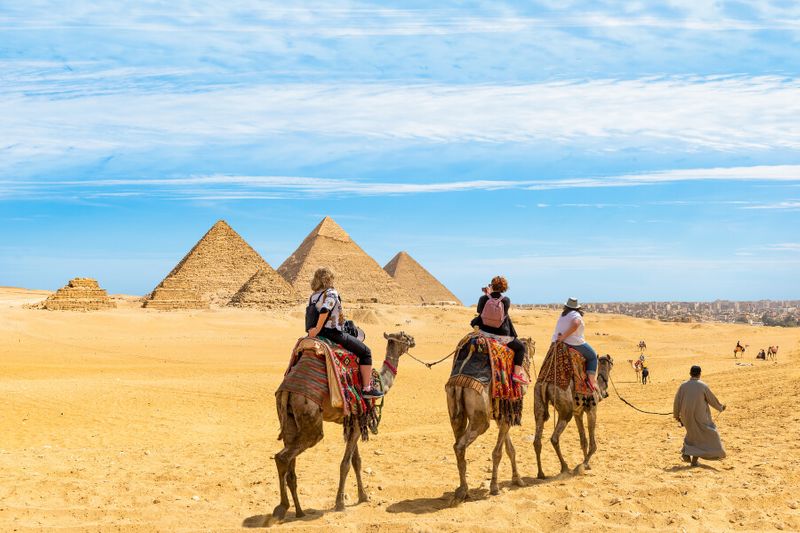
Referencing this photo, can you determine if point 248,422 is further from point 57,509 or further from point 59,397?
point 57,509

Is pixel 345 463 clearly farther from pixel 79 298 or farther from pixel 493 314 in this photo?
pixel 79 298

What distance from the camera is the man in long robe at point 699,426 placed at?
887cm

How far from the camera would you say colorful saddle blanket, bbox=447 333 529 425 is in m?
7.42

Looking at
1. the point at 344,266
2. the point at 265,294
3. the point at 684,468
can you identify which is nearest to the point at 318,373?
the point at 684,468

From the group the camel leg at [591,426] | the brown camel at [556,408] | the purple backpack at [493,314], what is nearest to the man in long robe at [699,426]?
the camel leg at [591,426]

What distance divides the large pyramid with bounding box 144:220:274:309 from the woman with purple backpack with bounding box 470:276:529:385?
75.5m

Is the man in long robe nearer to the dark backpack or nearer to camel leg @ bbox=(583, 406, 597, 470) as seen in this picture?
camel leg @ bbox=(583, 406, 597, 470)

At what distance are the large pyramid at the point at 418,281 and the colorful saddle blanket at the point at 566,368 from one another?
106544 millimetres

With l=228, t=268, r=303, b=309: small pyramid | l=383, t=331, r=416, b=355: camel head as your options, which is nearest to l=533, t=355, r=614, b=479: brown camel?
l=383, t=331, r=416, b=355: camel head

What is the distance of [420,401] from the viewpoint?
18.7m

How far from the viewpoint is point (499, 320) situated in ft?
25.4

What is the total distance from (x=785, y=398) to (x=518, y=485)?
25.6 ft

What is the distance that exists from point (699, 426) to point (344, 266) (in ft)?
328

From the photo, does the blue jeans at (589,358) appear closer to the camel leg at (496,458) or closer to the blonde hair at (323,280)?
the camel leg at (496,458)
